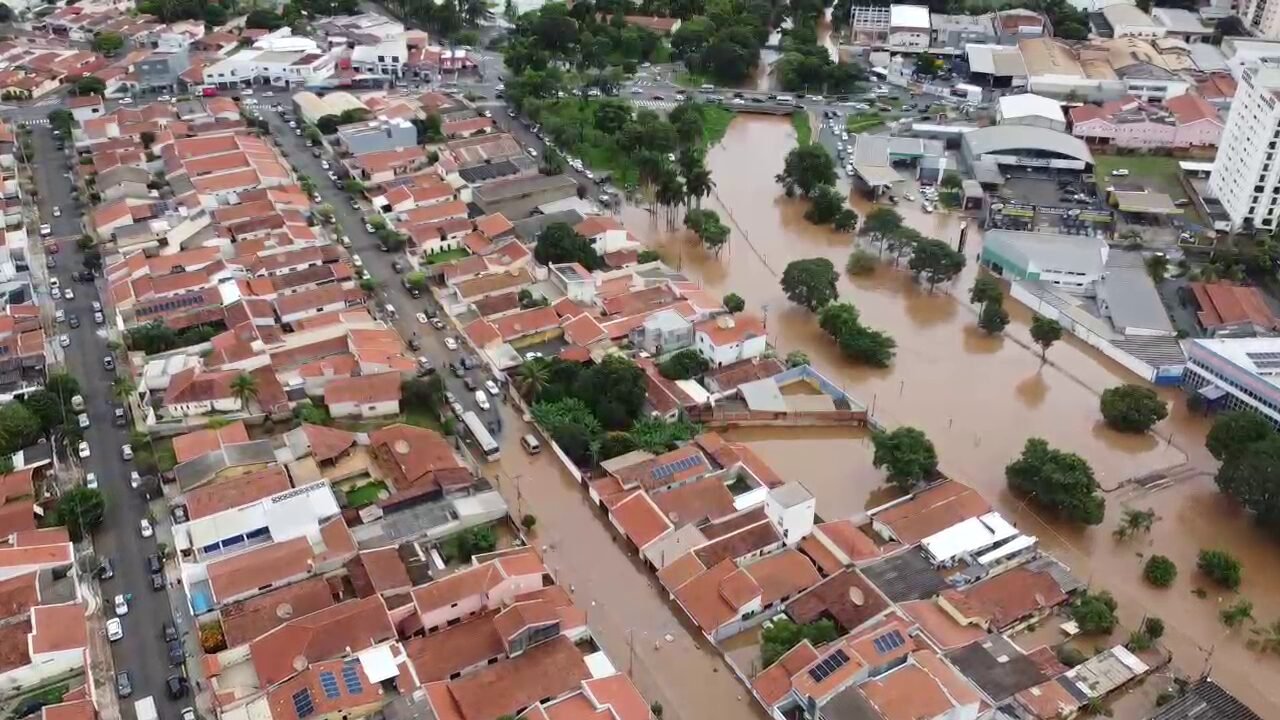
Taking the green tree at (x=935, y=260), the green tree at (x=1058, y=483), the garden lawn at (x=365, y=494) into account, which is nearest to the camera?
the green tree at (x=1058, y=483)

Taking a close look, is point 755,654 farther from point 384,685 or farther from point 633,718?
point 384,685

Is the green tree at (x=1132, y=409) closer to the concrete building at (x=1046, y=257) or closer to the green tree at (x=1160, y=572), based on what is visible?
the green tree at (x=1160, y=572)

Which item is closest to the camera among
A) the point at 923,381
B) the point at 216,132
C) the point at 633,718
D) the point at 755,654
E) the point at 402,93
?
the point at 633,718

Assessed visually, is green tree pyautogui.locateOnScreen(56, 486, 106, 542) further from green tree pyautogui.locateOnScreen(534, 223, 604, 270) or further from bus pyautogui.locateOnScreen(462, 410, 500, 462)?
green tree pyautogui.locateOnScreen(534, 223, 604, 270)

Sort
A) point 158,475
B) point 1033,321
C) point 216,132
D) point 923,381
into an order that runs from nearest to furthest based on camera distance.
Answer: point 158,475 < point 923,381 < point 1033,321 < point 216,132

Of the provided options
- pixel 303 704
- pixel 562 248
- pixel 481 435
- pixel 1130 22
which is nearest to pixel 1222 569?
pixel 481 435

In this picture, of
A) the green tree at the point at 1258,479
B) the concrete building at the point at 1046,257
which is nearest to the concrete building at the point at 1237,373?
the green tree at the point at 1258,479

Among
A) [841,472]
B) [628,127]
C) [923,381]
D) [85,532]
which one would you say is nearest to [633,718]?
[841,472]
